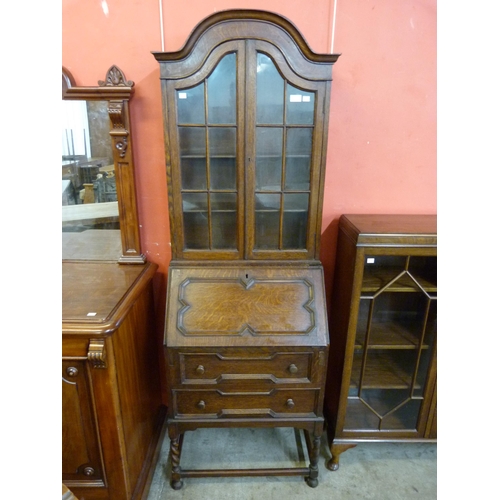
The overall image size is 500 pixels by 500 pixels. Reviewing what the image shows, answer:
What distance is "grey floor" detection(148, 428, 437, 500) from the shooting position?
5.41ft

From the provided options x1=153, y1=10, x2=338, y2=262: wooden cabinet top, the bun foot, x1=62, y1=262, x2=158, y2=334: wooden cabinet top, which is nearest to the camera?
x1=62, y1=262, x2=158, y2=334: wooden cabinet top

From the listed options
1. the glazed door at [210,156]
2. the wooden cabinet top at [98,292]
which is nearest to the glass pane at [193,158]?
the glazed door at [210,156]

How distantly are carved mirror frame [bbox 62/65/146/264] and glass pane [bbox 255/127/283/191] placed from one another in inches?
24.5

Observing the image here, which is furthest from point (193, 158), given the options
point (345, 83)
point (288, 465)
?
point (288, 465)

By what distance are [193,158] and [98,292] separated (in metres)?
0.70

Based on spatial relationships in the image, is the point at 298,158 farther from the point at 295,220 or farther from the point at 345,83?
the point at 345,83

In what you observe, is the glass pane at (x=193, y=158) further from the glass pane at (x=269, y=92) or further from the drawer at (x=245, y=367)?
the drawer at (x=245, y=367)

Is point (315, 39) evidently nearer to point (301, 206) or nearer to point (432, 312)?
point (301, 206)

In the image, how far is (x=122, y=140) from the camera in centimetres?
159

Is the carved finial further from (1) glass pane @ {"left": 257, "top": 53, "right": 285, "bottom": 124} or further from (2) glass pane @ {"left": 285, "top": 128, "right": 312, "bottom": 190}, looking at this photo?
(2) glass pane @ {"left": 285, "top": 128, "right": 312, "bottom": 190}

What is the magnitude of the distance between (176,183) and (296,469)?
4.91ft

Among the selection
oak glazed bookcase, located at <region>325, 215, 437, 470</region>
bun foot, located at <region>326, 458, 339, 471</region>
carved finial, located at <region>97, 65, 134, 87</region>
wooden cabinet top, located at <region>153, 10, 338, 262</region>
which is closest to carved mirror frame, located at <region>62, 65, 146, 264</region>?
carved finial, located at <region>97, 65, 134, 87</region>

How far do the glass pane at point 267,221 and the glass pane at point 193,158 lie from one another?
27 cm
